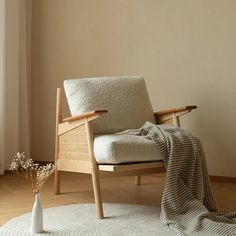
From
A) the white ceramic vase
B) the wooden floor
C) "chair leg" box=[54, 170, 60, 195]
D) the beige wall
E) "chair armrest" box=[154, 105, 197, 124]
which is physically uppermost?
the beige wall

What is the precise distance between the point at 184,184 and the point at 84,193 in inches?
34.1

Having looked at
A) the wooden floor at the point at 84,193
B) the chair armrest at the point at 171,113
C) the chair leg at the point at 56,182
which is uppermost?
the chair armrest at the point at 171,113

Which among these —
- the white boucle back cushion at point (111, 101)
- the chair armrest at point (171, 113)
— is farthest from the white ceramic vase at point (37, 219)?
the chair armrest at point (171, 113)

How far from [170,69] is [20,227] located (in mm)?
1995

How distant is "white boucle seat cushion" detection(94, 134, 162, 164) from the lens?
2.12 m

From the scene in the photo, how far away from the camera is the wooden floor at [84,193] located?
8.25 feet

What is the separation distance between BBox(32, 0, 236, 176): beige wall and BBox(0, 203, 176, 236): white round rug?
124cm

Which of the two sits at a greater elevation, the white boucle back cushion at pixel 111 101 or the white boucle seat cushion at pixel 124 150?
the white boucle back cushion at pixel 111 101

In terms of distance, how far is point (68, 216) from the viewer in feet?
7.25

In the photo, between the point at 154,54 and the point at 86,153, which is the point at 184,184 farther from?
the point at 154,54

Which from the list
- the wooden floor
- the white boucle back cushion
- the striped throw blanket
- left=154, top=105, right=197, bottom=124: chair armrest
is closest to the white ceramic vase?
the wooden floor

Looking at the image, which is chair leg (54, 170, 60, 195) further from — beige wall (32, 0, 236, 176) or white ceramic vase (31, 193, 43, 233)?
beige wall (32, 0, 236, 176)

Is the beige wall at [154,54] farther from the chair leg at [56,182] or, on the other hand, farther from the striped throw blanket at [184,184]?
the chair leg at [56,182]

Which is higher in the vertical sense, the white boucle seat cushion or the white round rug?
the white boucle seat cushion
